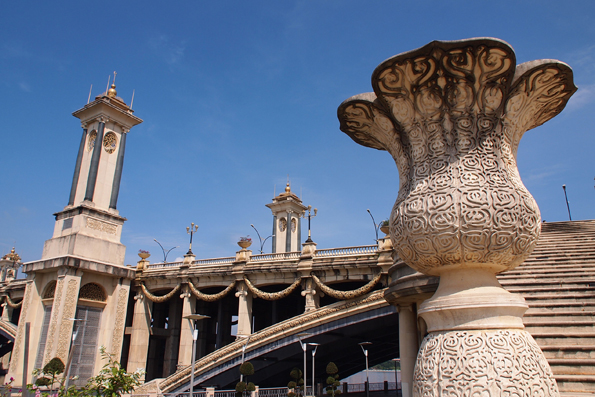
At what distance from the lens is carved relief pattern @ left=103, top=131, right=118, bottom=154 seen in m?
31.6

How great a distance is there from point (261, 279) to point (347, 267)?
20.3ft

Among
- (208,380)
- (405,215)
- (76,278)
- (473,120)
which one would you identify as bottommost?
(208,380)

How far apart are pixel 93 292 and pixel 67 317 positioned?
283cm

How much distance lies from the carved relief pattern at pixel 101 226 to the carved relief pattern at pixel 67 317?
3688 mm

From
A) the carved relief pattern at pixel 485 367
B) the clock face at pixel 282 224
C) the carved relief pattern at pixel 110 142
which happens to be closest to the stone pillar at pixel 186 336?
the carved relief pattern at pixel 110 142

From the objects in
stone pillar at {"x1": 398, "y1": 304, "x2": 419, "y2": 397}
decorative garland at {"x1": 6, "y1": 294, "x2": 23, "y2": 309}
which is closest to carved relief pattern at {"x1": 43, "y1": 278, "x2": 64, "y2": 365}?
decorative garland at {"x1": 6, "y1": 294, "x2": 23, "y2": 309}

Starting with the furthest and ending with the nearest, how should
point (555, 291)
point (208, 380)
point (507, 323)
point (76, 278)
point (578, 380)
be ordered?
point (76, 278)
point (208, 380)
point (555, 291)
point (578, 380)
point (507, 323)

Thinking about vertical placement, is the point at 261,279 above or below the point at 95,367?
above

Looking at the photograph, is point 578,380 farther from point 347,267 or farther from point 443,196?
point 347,267

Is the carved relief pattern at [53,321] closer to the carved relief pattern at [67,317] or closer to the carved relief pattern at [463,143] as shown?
the carved relief pattern at [67,317]

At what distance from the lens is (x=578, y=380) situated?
7238 millimetres

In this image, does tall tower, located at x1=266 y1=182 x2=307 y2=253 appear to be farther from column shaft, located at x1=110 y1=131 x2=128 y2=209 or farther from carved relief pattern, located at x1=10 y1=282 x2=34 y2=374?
carved relief pattern, located at x1=10 y1=282 x2=34 y2=374

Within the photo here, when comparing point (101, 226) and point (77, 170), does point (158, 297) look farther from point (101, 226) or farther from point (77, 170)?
point (77, 170)

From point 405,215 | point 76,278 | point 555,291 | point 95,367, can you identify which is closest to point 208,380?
point 95,367
